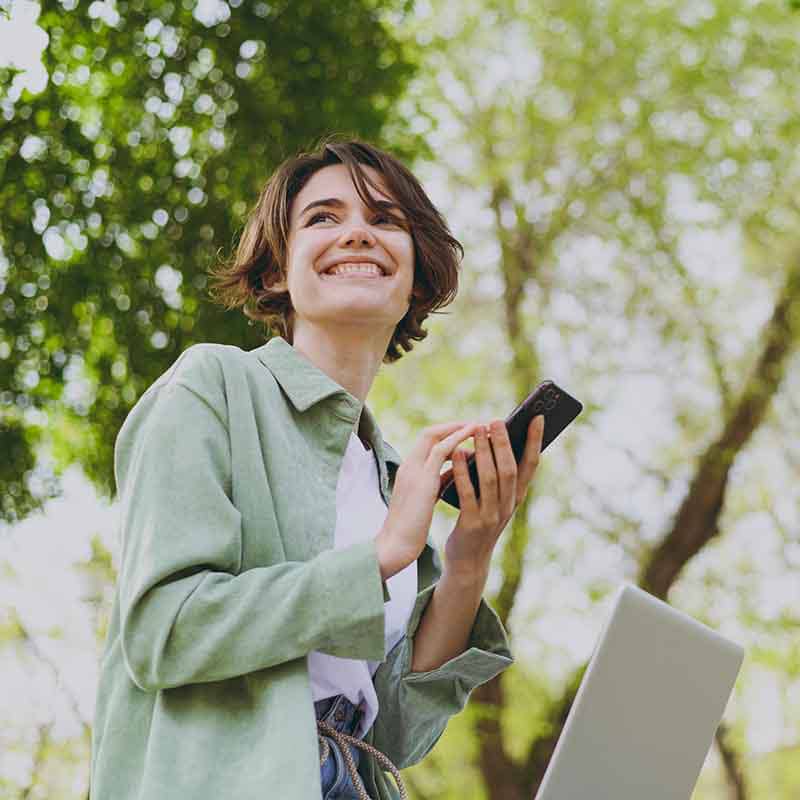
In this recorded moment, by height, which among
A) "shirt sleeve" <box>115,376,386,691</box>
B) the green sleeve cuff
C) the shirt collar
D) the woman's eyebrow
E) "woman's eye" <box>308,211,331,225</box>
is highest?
the woman's eyebrow

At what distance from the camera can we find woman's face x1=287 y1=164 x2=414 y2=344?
71.1 inches

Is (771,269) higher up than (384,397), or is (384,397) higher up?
(771,269)

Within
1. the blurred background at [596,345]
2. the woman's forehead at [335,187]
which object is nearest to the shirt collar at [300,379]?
the woman's forehead at [335,187]

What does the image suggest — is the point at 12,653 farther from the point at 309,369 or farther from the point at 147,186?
the point at 309,369

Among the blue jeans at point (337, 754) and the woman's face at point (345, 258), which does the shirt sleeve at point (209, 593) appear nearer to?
the blue jeans at point (337, 754)

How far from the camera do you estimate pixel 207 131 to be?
235 inches

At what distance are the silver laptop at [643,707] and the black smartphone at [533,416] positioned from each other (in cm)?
23

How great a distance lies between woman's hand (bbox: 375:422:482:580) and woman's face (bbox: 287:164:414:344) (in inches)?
11.9

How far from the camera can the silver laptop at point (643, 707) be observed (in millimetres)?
1566

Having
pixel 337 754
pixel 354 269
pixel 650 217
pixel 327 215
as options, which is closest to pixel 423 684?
pixel 337 754

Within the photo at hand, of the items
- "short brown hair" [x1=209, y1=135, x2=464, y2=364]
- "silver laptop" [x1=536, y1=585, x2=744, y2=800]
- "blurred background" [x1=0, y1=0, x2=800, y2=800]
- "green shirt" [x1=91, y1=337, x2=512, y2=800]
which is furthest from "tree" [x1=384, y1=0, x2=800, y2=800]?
"green shirt" [x1=91, y1=337, x2=512, y2=800]

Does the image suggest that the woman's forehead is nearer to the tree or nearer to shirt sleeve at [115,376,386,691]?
shirt sleeve at [115,376,386,691]

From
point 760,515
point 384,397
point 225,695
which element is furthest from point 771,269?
point 225,695

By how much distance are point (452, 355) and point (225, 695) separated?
882 centimetres
